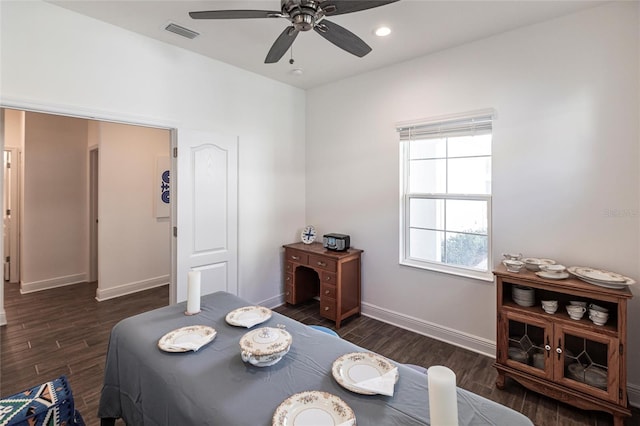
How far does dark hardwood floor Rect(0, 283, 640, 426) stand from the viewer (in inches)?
82.4

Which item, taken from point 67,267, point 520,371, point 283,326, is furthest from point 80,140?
point 520,371

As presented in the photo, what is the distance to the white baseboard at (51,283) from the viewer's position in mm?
4289

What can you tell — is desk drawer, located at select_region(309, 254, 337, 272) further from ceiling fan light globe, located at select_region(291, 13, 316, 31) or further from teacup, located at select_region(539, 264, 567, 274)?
ceiling fan light globe, located at select_region(291, 13, 316, 31)

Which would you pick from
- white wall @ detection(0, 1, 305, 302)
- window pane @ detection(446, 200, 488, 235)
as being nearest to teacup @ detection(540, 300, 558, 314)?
window pane @ detection(446, 200, 488, 235)

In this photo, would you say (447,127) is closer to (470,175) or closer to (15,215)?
(470,175)

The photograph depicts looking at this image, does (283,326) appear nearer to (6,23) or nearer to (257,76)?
(6,23)

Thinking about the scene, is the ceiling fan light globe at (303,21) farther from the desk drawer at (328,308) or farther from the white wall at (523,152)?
the desk drawer at (328,308)

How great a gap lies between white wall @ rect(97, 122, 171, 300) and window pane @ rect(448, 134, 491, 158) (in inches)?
151

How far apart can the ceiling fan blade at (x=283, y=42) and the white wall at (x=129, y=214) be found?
2717mm

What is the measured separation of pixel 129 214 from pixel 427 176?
4.20m

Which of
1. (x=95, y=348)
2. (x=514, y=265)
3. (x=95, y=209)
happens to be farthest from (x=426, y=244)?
(x=95, y=209)

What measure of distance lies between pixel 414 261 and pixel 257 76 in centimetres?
282

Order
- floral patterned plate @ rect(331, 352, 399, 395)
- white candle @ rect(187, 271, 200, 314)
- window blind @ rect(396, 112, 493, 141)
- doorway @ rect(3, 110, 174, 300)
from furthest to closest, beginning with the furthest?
doorway @ rect(3, 110, 174, 300) < window blind @ rect(396, 112, 493, 141) < white candle @ rect(187, 271, 200, 314) < floral patterned plate @ rect(331, 352, 399, 395)

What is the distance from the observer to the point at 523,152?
251 centimetres
